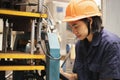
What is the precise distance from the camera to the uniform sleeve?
1.50 m

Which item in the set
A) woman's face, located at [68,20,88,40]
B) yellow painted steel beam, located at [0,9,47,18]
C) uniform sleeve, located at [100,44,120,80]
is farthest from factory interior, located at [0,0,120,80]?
uniform sleeve, located at [100,44,120,80]

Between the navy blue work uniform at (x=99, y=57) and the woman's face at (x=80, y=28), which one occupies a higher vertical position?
the woman's face at (x=80, y=28)

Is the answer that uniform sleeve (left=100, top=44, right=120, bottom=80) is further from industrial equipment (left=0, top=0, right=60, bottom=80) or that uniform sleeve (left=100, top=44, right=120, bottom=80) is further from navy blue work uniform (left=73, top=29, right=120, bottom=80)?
industrial equipment (left=0, top=0, right=60, bottom=80)

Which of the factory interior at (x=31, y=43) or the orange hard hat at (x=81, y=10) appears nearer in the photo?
the factory interior at (x=31, y=43)

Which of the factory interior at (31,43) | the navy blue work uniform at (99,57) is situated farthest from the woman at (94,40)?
the factory interior at (31,43)

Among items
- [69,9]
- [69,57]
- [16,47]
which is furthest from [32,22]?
[69,57]

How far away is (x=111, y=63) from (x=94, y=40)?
0.68 ft

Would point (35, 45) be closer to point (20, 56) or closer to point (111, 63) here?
point (20, 56)

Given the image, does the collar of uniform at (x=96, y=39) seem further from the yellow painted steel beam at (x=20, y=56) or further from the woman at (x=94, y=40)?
the yellow painted steel beam at (x=20, y=56)

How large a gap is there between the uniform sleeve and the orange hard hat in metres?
0.25

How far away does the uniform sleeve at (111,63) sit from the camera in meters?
1.50

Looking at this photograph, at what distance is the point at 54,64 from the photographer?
1.54m

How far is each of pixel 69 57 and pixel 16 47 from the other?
2.42ft

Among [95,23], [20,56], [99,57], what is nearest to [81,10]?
[95,23]
